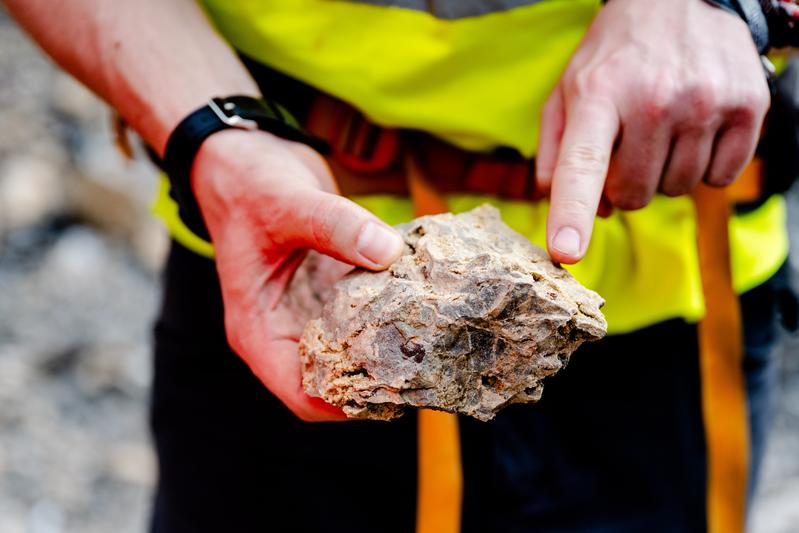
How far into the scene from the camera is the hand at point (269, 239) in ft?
3.49

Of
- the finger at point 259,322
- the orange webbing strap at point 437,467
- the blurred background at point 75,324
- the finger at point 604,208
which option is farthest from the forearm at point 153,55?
the blurred background at point 75,324

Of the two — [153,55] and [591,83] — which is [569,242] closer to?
[591,83]

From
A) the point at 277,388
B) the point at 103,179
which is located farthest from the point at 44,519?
the point at 277,388

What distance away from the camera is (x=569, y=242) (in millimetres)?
1032

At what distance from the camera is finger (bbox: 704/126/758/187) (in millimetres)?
1118

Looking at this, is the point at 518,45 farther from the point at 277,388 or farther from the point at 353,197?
the point at 277,388

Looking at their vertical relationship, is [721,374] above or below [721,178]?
below

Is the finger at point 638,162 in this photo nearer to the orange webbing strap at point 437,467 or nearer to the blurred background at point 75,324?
the orange webbing strap at point 437,467

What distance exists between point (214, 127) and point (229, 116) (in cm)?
3

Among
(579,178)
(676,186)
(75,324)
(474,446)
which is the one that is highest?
(579,178)

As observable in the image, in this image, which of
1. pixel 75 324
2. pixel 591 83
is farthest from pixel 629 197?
pixel 75 324

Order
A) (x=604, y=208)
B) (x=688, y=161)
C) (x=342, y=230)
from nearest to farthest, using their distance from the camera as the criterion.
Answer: (x=342, y=230)
(x=688, y=161)
(x=604, y=208)

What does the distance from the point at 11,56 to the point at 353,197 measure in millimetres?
3073

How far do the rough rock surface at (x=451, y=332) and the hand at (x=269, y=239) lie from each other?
55 mm
